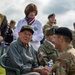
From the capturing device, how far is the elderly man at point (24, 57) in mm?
6609

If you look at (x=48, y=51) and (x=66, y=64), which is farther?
(x=48, y=51)

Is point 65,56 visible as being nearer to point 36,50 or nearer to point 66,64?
point 66,64

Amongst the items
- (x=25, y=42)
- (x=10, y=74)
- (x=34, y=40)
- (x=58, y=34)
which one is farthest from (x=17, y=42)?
(x=58, y=34)

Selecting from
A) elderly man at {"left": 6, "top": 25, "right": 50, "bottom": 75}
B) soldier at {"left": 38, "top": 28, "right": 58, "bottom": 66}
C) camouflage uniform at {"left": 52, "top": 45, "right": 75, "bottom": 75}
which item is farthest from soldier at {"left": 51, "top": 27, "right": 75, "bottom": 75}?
soldier at {"left": 38, "top": 28, "right": 58, "bottom": 66}

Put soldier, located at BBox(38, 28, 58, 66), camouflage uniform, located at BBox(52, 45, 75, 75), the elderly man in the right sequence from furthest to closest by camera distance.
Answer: soldier, located at BBox(38, 28, 58, 66)
the elderly man
camouflage uniform, located at BBox(52, 45, 75, 75)

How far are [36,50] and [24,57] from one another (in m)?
0.66

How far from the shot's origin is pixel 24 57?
22.0 feet

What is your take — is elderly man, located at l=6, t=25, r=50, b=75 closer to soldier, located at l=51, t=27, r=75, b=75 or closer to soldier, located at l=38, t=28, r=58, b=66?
soldier, located at l=38, t=28, r=58, b=66

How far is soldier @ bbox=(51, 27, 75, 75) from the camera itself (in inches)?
189

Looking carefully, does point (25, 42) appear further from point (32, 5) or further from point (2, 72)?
point (32, 5)

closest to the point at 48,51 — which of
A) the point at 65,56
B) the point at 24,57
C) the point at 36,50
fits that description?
the point at 36,50

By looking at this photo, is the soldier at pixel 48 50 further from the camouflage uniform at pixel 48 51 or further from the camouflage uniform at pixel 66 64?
the camouflage uniform at pixel 66 64

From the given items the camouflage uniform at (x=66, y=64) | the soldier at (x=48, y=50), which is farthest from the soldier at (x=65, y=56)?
the soldier at (x=48, y=50)

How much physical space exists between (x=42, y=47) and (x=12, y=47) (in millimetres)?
1286
